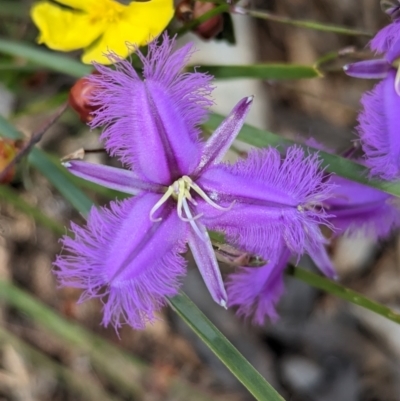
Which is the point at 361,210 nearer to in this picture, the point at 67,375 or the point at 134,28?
the point at 134,28

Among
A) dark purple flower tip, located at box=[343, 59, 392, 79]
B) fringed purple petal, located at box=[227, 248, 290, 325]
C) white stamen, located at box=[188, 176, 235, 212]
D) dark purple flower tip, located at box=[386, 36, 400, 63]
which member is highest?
dark purple flower tip, located at box=[386, 36, 400, 63]

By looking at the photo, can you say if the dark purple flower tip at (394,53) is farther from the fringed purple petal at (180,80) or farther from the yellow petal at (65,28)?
the yellow petal at (65,28)

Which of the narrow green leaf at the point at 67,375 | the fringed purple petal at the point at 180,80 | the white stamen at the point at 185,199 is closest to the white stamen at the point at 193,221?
the white stamen at the point at 185,199

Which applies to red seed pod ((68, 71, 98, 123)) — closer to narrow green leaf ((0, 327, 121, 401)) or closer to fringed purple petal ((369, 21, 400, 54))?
fringed purple petal ((369, 21, 400, 54))

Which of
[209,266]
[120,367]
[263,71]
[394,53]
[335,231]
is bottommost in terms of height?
[120,367]

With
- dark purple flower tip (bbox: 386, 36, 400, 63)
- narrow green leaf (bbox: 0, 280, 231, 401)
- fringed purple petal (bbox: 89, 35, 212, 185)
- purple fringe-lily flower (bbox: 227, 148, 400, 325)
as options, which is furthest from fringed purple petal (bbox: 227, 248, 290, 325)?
narrow green leaf (bbox: 0, 280, 231, 401)

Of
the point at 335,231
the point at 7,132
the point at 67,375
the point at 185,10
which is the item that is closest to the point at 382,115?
the point at 335,231

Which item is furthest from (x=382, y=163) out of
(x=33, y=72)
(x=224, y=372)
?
(x=224, y=372)
